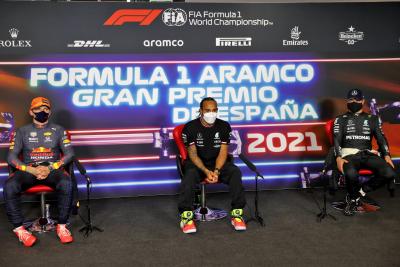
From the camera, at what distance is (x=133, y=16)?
491 centimetres

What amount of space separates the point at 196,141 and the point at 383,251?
196 centimetres

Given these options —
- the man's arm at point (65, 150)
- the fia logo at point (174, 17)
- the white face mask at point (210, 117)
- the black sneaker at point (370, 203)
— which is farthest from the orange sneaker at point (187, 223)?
the fia logo at point (174, 17)

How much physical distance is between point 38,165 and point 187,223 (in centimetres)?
151

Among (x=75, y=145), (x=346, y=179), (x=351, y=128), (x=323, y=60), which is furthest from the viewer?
(x=323, y=60)

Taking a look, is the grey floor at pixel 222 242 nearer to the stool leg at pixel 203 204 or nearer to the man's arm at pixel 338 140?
the stool leg at pixel 203 204

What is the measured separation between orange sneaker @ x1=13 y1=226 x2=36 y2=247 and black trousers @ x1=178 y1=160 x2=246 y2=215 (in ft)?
4.31

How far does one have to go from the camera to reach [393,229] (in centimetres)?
384

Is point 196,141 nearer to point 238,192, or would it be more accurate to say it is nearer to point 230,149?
point 238,192

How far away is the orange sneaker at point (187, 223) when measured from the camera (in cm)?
382

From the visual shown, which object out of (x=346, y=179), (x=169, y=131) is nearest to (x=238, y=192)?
(x=346, y=179)

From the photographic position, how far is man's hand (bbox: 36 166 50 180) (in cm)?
377

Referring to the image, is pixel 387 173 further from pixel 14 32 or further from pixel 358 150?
pixel 14 32

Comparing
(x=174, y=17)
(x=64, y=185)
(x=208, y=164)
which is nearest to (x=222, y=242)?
(x=208, y=164)

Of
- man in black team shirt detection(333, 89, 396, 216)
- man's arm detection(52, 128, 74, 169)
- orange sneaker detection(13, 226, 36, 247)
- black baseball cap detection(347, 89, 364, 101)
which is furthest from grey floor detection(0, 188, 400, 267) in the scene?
black baseball cap detection(347, 89, 364, 101)
